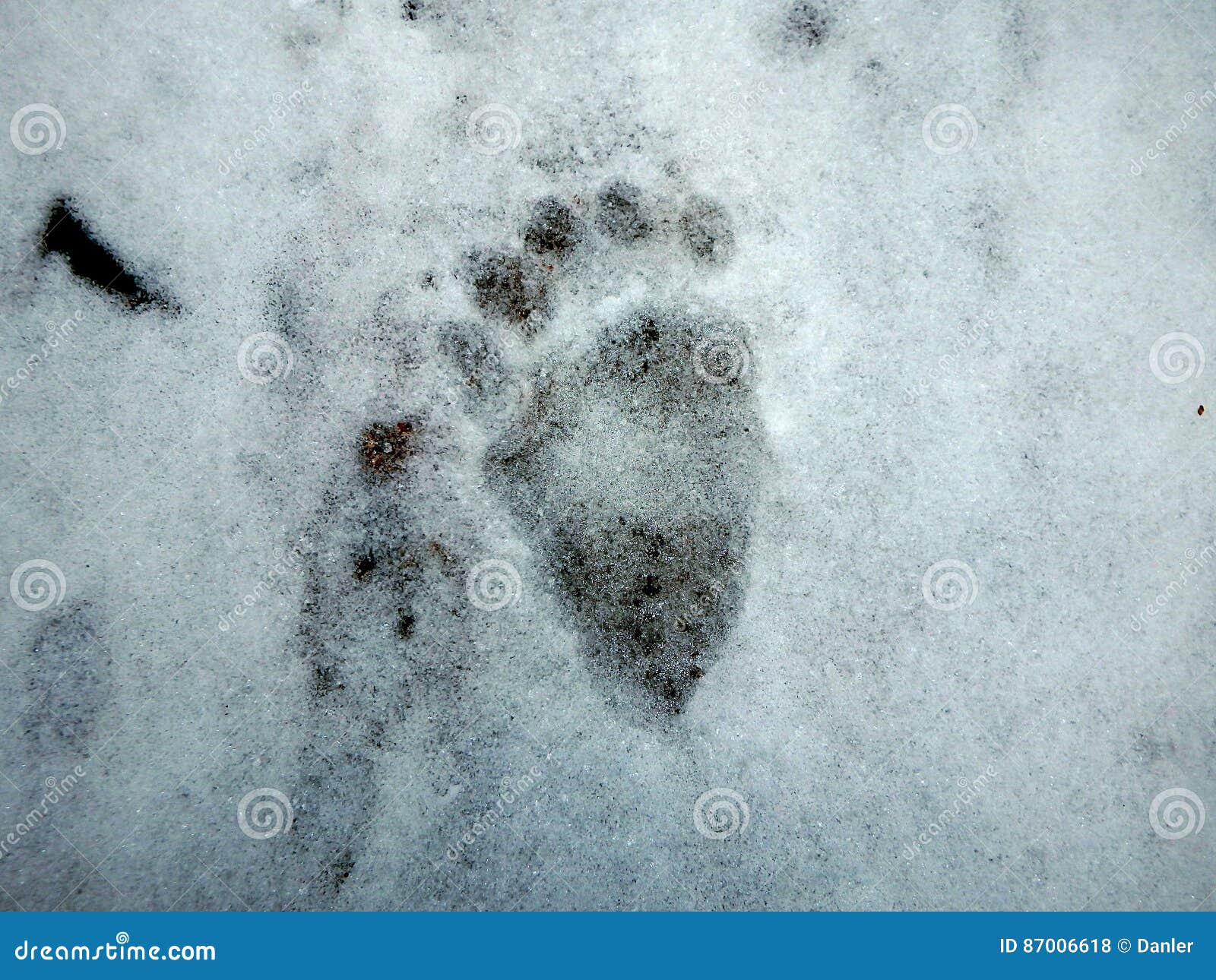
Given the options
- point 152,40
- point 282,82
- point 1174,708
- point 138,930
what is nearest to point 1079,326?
point 1174,708

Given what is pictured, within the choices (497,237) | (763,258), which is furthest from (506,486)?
(763,258)

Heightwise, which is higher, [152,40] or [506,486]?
[152,40]

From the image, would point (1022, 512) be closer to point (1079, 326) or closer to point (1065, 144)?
point (1079, 326)

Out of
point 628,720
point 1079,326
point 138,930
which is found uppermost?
point 1079,326

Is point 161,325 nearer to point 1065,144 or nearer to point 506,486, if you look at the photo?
point 506,486

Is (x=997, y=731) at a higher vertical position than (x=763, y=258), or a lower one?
lower

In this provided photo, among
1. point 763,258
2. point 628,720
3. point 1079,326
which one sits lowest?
point 628,720
